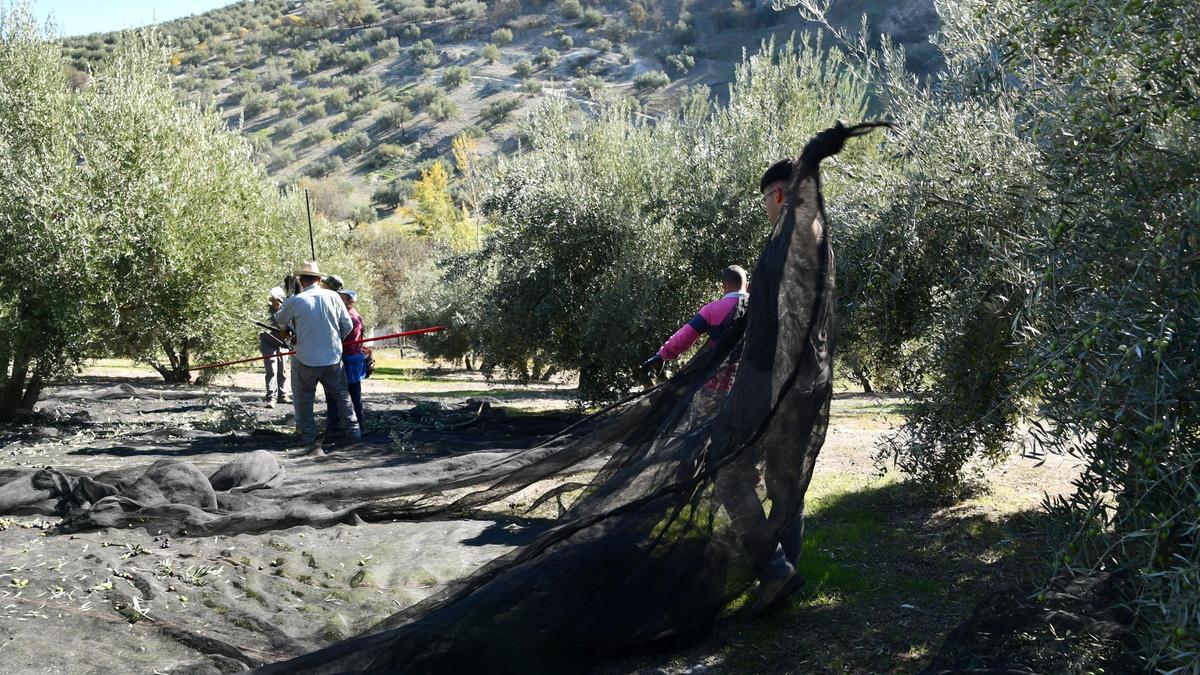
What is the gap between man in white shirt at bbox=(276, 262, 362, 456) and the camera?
11.1 metres

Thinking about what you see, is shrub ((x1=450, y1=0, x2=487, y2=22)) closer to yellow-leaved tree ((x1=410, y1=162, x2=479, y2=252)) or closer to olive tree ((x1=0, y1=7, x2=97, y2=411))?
yellow-leaved tree ((x1=410, y1=162, x2=479, y2=252))

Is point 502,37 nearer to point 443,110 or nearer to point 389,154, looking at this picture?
point 443,110

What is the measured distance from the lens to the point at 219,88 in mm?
102000

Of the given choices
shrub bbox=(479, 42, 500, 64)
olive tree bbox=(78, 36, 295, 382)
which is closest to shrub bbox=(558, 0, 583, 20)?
shrub bbox=(479, 42, 500, 64)

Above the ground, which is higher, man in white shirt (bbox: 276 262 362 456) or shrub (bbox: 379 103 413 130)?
shrub (bbox: 379 103 413 130)

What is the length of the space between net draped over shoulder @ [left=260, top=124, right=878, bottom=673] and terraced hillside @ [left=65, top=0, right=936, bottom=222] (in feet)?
190

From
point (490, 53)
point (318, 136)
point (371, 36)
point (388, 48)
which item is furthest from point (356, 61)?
point (318, 136)

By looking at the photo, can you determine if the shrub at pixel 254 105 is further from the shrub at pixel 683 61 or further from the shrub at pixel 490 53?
the shrub at pixel 683 61

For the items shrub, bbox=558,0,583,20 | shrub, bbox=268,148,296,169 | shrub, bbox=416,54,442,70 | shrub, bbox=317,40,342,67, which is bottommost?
shrub, bbox=268,148,296,169

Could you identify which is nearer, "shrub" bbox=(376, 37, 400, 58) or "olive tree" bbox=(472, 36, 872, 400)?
"olive tree" bbox=(472, 36, 872, 400)

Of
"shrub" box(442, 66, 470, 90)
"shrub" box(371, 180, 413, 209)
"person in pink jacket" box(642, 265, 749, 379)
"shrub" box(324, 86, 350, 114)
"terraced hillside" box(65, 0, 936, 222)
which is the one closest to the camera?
"person in pink jacket" box(642, 265, 749, 379)

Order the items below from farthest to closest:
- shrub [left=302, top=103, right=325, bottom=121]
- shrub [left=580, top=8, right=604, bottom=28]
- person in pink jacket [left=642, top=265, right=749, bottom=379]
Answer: shrub [left=580, top=8, right=604, bottom=28]
shrub [left=302, top=103, right=325, bottom=121]
person in pink jacket [left=642, top=265, right=749, bottom=379]

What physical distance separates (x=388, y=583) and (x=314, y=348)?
544 centimetres

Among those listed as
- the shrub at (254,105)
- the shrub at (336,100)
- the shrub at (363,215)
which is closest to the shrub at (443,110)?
the shrub at (336,100)
